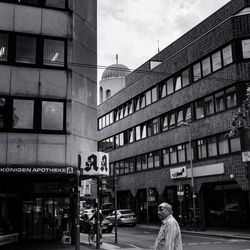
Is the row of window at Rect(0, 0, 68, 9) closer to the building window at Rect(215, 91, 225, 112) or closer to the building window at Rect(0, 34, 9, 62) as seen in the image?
the building window at Rect(0, 34, 9, 62)

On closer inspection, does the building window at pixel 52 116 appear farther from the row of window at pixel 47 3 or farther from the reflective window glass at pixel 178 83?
the reflective window glass at pixel 178 83

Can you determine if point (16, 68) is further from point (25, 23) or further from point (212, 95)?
point (212, 95)

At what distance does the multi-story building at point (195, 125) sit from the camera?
2802cm

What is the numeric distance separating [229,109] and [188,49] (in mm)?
8148

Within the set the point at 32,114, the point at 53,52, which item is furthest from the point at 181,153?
the point at 32,114

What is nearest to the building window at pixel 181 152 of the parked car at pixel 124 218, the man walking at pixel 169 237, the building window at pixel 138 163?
the parked car at pixel 124 218

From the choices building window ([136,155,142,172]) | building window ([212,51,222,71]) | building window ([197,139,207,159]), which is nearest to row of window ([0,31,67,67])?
building window ([212,51,222,71])

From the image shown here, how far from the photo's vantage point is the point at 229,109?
92.0 ft

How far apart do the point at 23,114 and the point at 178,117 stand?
63.3 ft

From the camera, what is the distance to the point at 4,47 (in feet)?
60.5

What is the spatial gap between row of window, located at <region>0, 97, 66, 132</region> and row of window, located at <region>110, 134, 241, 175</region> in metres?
4.81

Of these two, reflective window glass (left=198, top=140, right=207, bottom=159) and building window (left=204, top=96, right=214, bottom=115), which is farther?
reflective window glass (left=198, top=140, right=207, bottom=159)

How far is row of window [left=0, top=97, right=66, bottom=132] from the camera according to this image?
58.8 ft

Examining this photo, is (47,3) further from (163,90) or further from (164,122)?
(164,122)
